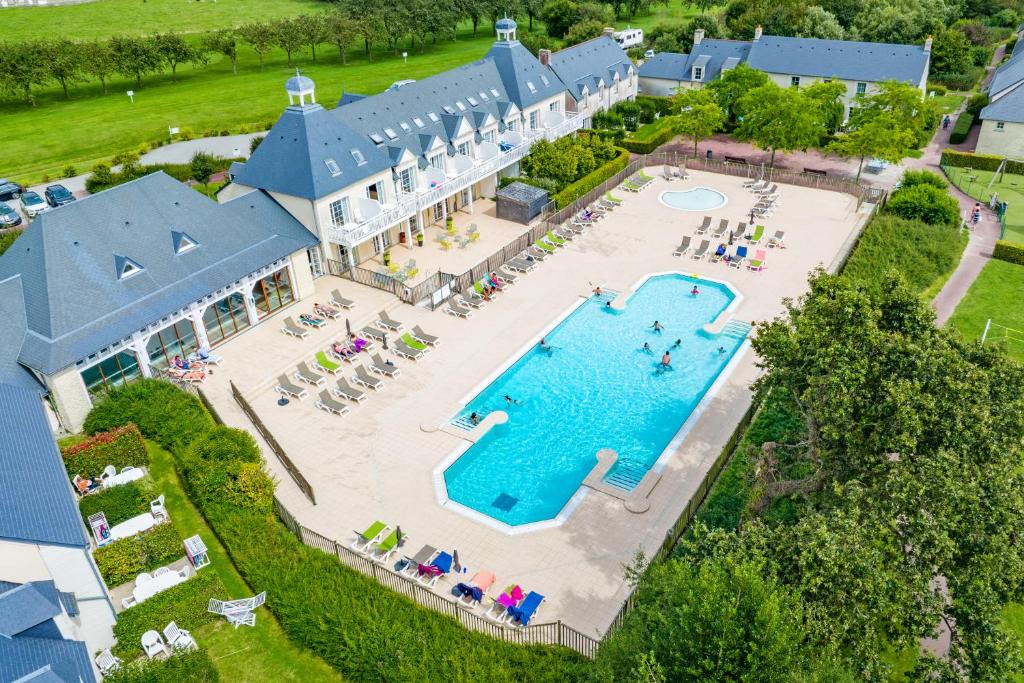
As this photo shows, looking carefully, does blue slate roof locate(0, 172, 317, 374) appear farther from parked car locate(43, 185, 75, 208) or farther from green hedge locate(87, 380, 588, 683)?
parked car locate(43, 185, 75, 208)

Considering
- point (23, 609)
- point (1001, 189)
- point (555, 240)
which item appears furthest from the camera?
point (1001, 189)

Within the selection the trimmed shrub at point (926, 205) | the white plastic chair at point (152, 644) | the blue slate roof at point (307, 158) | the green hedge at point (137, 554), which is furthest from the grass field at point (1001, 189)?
the white plastic chair at point (152, 644)

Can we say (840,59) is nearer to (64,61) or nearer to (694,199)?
(694,199)

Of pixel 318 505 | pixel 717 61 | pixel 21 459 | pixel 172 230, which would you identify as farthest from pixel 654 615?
pixel 717 61

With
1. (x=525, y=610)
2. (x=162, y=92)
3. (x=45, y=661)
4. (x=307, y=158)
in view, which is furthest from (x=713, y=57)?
(x=45, y=661)

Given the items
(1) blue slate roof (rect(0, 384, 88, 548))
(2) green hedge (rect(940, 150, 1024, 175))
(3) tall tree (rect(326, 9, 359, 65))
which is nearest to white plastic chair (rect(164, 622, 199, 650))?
(1) blue slate roof (rect(0, 384, 88, 548))

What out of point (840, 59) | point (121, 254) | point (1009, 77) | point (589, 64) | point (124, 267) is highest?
point (589, 64)

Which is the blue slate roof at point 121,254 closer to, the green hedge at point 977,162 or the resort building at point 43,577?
the resort building at point 43,577
